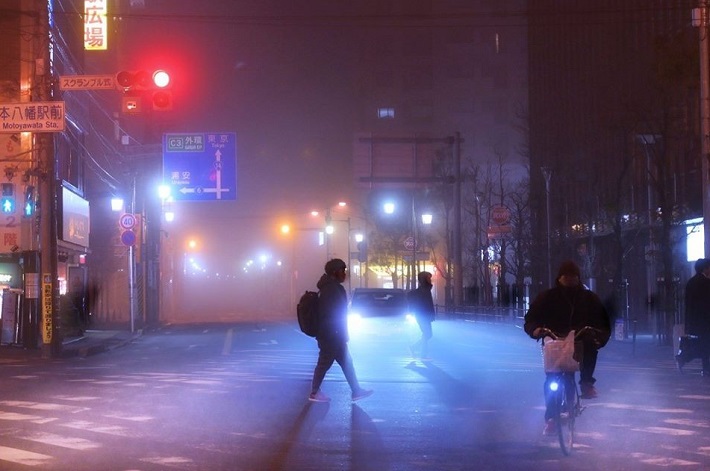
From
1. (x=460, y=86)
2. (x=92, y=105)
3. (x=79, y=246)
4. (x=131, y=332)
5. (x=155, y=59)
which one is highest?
(x=460, y=86)

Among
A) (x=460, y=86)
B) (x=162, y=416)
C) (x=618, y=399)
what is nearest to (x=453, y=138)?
(x=618, y=399)

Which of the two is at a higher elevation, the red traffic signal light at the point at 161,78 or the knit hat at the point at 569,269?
the red traffic signal light at the point at 161,78

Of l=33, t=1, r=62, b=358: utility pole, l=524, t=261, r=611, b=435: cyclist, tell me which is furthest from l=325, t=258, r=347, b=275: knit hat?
l=33, t=1, r=62, b=358: utility pole

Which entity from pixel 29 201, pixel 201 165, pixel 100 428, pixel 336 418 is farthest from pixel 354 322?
pixel 100 428

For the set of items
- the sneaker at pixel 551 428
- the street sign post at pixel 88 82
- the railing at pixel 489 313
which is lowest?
the railing at pixel 489 313

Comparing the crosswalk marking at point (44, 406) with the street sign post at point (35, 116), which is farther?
the street sign post at point (35, 116)

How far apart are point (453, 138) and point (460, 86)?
154 ft

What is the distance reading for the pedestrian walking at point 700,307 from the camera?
686 inches

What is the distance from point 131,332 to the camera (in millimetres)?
40094

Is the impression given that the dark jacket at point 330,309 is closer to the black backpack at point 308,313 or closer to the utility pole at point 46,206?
the black backpack at point 308,313

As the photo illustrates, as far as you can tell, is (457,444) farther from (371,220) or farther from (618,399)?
(371,220)

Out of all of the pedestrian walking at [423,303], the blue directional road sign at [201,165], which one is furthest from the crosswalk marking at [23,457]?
the blue directional road sign at [201,165]

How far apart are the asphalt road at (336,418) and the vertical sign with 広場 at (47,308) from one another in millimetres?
3475

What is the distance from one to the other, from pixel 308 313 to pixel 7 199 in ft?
60.4
